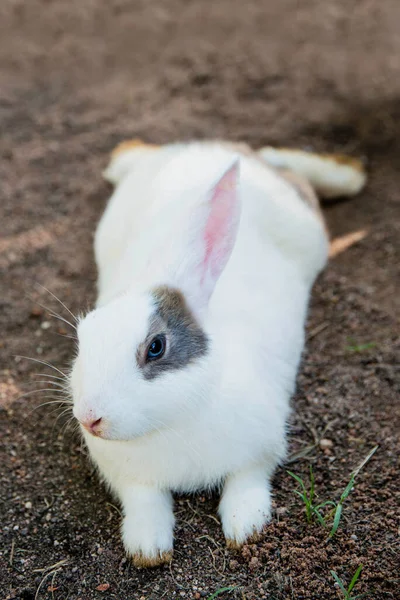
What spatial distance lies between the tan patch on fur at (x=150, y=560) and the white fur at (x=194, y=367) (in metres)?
0.02

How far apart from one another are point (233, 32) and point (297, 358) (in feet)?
14.1

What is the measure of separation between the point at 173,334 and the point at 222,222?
1.79ft

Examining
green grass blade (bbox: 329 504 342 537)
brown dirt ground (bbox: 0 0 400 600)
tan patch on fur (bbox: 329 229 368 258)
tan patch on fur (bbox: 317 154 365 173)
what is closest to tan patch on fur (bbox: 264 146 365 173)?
tan patch on fur (bbox: 317 154 365 173)

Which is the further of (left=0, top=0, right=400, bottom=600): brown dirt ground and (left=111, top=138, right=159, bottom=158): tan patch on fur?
(left=111, top=138, right=159, bottom=158): tan patch on fur

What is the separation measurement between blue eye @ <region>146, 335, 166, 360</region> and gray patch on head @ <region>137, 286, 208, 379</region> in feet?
0.05

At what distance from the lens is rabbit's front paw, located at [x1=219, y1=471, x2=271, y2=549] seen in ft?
9.93

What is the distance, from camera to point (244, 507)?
122 inches

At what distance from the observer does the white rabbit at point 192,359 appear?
2.67 m

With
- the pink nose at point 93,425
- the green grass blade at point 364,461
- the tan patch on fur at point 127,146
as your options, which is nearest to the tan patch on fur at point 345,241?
the tan patch on fur at point 127,146

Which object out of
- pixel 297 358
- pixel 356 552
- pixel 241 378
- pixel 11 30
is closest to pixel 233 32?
pixel 11 30

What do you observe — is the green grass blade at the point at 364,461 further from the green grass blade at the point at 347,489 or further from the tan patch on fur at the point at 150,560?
the tan patch on fur at the point at 150,560

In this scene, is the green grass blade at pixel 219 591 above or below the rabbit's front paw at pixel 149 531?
above

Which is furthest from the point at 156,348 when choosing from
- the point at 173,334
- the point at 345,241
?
the point at 345,241

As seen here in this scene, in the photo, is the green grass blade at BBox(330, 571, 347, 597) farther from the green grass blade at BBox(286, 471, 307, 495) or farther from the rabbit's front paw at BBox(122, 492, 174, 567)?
the rabbit's front paw at BBox(122, 492, 174, 567)
